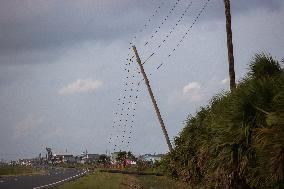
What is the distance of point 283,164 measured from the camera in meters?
8.59

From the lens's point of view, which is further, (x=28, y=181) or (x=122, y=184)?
(x=28, y=181)

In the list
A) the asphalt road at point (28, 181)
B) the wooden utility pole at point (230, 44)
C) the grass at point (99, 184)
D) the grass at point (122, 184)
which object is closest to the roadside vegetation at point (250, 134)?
the wooden utility pole at point (230, 44)

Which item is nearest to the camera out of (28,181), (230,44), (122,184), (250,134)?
(250,134)

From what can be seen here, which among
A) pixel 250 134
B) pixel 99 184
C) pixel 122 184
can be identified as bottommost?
pixel 122 184

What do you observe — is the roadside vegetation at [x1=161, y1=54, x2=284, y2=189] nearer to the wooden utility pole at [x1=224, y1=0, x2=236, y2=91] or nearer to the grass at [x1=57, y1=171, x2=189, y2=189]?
the wooden utility pole at [x1=224, y1=0, x2=236, y2=91]

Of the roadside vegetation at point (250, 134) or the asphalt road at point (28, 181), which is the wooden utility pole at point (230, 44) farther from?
the asphalt road at point (28, 181)

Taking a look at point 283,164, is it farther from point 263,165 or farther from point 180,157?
point 180,157

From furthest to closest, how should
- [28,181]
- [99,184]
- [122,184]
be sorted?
[28,181]
[122,184]
[99,184]

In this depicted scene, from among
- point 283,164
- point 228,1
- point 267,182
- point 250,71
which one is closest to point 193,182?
point 250,71

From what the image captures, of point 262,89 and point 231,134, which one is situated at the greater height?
point 262,89

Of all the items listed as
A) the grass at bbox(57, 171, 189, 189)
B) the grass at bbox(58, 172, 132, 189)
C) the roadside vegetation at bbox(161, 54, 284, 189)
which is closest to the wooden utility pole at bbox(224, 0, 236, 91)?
the roadside vegetation at bbox(161, 54, 284, 189)

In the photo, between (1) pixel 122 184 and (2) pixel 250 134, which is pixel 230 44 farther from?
(1) pixel 122 184

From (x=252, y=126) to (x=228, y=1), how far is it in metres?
10.2

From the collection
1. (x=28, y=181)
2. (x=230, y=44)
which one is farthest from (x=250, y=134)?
(x=28, y=181)
